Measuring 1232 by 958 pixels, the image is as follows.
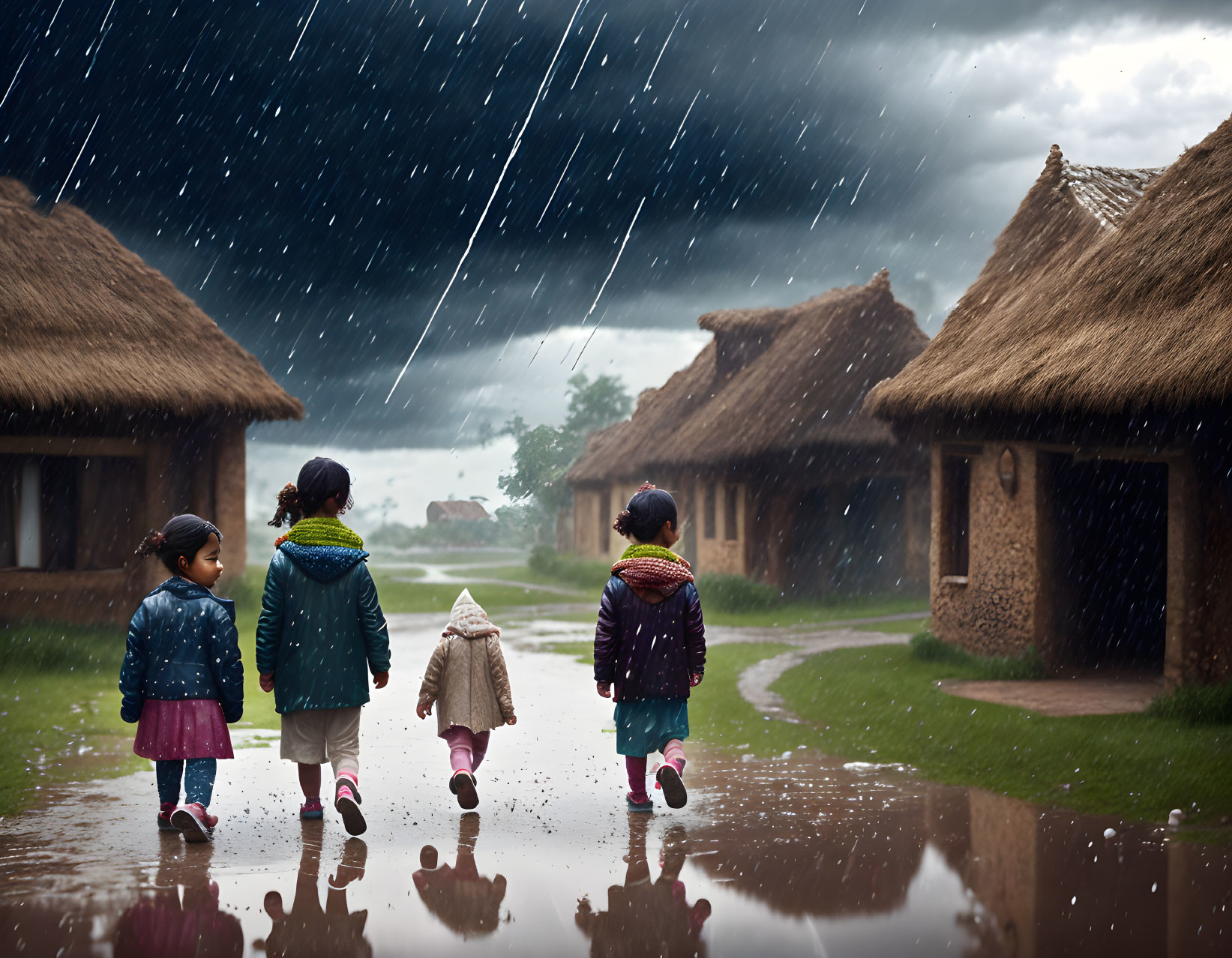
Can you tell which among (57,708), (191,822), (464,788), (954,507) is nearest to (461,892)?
(464,788)

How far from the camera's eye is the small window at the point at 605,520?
27891 millimetres

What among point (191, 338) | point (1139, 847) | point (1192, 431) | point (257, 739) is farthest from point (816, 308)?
point (1139, 847)

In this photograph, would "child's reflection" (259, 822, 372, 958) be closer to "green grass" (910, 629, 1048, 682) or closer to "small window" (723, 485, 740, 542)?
"green grass" (910, 629, 1048, 682)

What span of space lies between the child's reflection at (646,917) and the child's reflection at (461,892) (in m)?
0.35

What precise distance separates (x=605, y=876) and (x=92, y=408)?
10.4 metres

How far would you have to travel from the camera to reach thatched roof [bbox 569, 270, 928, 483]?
19.1 metres

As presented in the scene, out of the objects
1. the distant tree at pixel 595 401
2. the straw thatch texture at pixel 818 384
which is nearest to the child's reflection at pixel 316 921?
the straw thatch texture at pixel 818 384

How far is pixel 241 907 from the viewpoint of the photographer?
13.5 ft

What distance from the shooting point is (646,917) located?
13.3 feet

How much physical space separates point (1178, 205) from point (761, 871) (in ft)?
23.4

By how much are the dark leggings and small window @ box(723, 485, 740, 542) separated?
16022 mm

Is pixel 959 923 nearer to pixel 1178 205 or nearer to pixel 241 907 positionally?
pixel 241 907

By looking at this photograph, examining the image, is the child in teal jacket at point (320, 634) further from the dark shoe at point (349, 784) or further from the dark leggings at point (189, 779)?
the dark leggings at point (189, 779)

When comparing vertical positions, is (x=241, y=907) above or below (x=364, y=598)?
below
